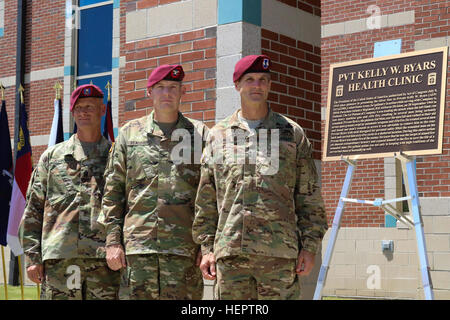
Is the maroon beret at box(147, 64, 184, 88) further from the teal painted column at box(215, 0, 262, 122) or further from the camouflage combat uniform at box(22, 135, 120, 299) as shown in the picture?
the teal painted column at box(215, 0, 262, 122)

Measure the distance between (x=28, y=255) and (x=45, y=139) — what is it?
36.6 feet

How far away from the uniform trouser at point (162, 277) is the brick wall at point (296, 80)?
1.72m

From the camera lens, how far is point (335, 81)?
7.50m

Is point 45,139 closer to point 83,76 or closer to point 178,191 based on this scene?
point 83,76

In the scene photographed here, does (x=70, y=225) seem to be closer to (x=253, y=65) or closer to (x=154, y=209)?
(x=154, y=209)

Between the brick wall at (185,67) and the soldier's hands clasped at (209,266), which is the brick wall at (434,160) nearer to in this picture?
the brick wall at (185,67)

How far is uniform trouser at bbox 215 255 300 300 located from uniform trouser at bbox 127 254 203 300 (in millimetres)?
422

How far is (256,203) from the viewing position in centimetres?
400

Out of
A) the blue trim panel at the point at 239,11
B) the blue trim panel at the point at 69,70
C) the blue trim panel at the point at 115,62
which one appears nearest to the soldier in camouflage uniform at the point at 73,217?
the blue trim panel at the point at 239,11

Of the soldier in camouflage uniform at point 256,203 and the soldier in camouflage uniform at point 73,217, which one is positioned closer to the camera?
the soldier in camouflage uniform at point 256,203

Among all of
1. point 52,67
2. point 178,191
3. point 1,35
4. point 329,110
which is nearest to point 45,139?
point 52,67

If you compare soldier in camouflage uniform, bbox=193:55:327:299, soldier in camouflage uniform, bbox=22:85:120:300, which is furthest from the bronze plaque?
soldier in camouflage uniform, bbox=193:55:327:299

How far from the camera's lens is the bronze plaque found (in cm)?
676

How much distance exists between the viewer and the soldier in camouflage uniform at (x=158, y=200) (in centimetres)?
434
